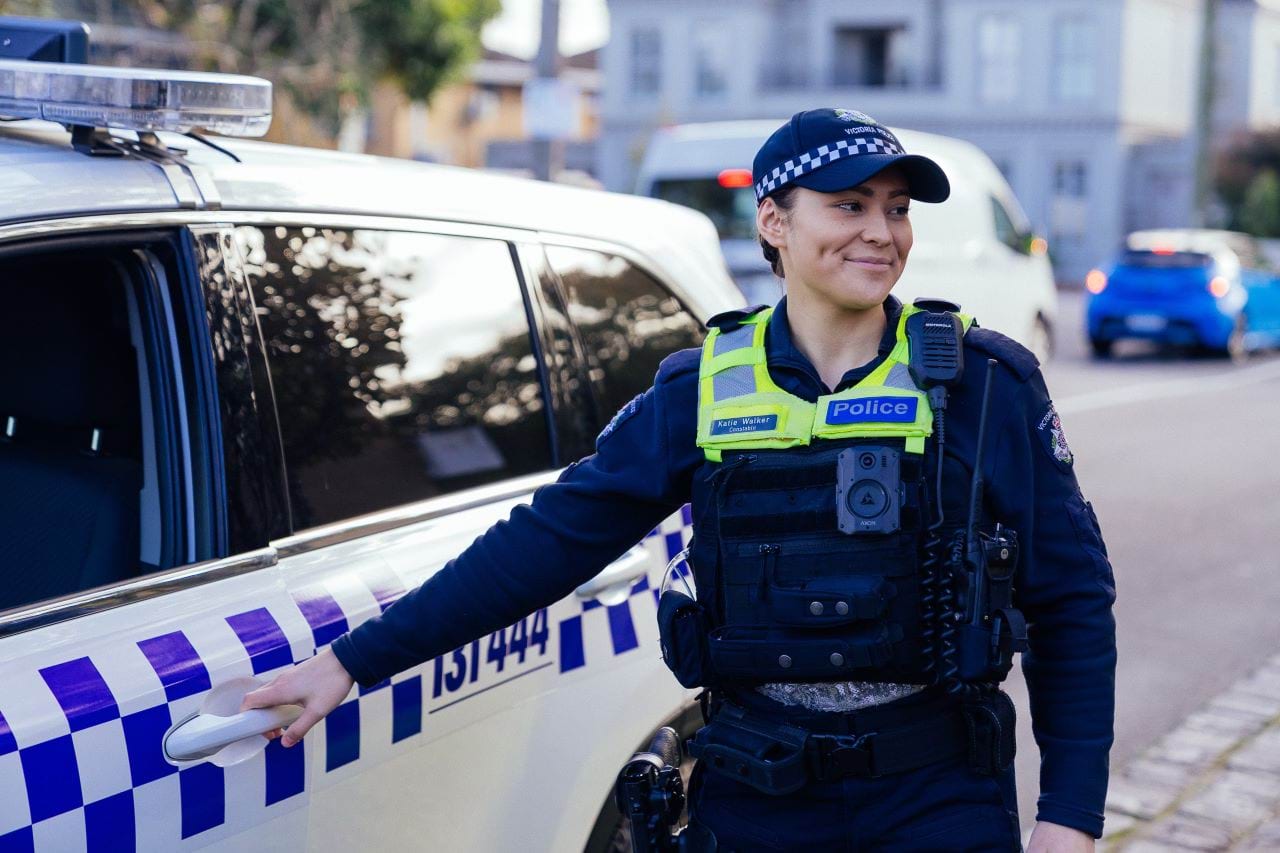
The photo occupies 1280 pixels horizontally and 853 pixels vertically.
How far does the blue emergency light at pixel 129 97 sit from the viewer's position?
2.20 metres

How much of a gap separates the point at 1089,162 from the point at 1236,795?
36.3m

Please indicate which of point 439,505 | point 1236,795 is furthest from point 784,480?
point 1236,795

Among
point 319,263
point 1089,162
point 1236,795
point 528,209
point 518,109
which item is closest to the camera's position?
point 319,263

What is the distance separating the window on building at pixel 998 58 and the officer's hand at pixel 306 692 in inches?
1532

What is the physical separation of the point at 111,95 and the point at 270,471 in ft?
1.93

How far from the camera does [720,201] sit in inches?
480

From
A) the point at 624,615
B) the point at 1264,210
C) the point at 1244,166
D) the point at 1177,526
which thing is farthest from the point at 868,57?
the point at 624,615

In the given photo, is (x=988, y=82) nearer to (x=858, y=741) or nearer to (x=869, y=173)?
(x=869, y=173)

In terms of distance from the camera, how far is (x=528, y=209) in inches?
118

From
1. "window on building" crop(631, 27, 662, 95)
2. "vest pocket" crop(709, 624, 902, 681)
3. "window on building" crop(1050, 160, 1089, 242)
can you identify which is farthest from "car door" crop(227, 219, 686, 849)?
"window on building" crop(631, 27, 662, 95)

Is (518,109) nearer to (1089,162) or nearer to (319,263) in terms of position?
(1089,162)

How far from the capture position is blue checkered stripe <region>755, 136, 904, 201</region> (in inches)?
85.4

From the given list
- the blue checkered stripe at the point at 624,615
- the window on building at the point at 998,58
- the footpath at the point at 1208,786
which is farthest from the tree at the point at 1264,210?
the blue checkered stripe at the point at 624,615

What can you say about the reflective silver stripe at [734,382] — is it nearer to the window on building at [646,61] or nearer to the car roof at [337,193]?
the car roof at [337,193]
